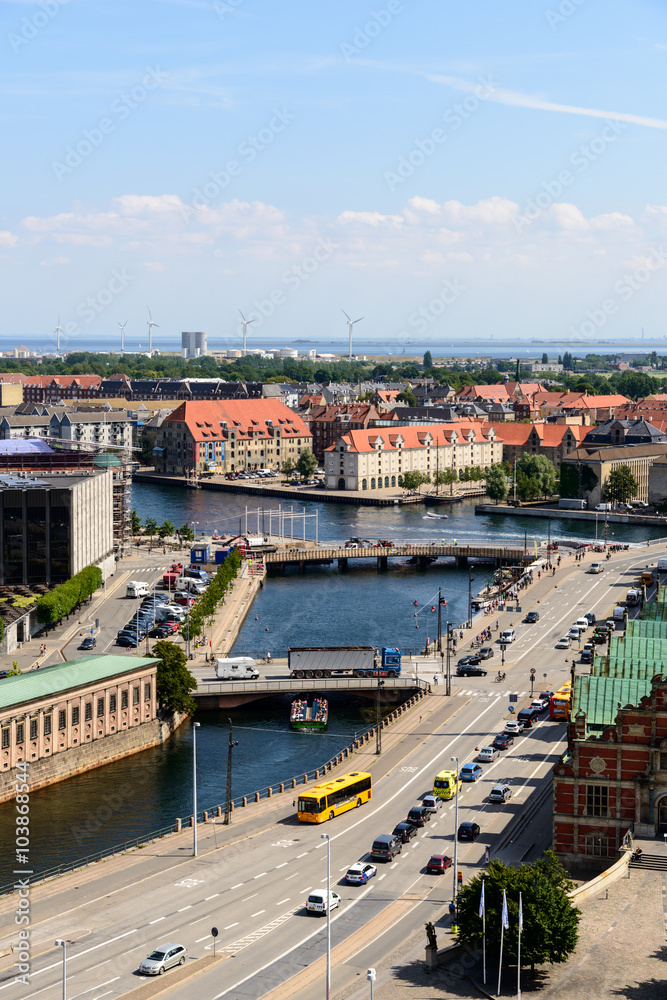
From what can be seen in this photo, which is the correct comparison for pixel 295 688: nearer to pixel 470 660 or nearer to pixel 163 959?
pixel 470 660

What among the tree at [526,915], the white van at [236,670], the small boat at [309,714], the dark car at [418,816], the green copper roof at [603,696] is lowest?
the small boat at [309,714]

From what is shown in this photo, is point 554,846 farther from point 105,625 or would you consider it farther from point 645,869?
point 105,625

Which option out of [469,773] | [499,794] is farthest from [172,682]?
[499,794]

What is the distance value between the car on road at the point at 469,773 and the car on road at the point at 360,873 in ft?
37.7

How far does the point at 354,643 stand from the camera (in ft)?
292

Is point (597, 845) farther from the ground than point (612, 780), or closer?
closer

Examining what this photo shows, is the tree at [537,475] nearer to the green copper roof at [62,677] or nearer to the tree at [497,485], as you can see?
the tree at [497,485]

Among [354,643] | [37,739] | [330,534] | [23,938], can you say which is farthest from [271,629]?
[23,938]

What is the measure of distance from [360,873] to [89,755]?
21519 mm

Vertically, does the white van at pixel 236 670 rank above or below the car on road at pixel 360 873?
above

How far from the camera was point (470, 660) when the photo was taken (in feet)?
263

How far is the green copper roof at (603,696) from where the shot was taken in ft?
163

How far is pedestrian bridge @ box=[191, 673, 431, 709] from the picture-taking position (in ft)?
241

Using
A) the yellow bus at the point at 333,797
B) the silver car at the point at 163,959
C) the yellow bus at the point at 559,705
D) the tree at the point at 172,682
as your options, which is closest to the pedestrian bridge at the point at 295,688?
the tree at the point at 172,682
